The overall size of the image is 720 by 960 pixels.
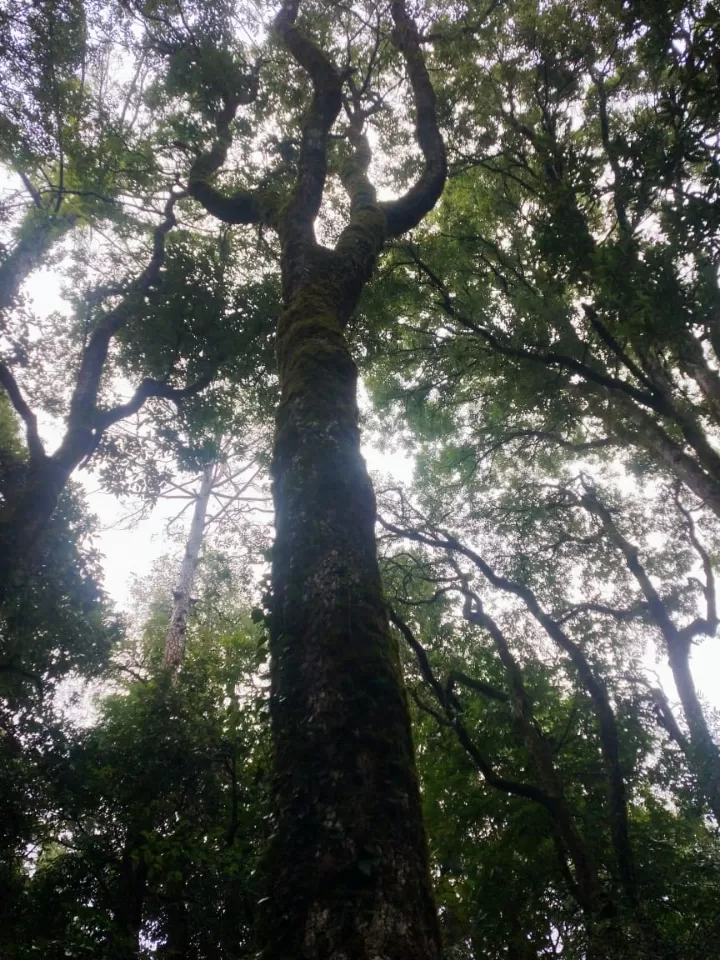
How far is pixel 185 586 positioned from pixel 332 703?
35.7 feet

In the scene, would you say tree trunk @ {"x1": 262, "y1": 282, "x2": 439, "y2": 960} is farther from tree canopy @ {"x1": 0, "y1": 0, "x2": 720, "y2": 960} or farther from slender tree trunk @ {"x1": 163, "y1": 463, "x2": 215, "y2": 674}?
slender tree trunk @ {"x1": 163, "y1": 463, "x2": 215, "y2": 674}

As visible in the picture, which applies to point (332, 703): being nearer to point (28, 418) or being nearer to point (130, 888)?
point (130, 888)

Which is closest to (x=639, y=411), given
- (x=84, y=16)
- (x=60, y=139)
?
(x=60, y=139)

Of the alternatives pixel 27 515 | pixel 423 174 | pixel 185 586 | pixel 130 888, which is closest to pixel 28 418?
pixel 27 515

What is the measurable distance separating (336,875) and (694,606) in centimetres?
1267

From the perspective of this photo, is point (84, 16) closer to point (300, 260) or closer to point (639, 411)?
point (300, 260)

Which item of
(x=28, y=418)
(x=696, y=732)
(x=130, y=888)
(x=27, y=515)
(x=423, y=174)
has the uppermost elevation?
(x=423, y=174)

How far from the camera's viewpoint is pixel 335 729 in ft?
7.65

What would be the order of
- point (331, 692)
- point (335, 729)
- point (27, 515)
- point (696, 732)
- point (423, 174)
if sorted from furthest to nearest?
point (696, 732) < point (423, 174) < point (27, 515) < point (331, 692) < point (335, 729)

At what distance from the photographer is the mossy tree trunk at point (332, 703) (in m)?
1.85

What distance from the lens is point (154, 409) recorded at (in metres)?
11.1

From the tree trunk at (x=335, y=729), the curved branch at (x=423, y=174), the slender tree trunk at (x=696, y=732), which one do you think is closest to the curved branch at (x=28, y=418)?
the tree trunk at (x=335, y=729)

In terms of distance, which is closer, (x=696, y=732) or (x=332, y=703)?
(x=332, y=703)

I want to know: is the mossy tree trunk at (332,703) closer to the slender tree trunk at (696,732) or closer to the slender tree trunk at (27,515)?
the slender tree trunk at (27,515)
